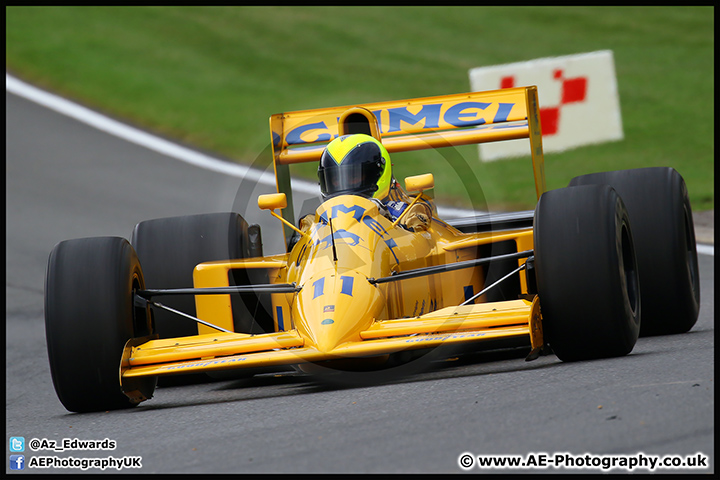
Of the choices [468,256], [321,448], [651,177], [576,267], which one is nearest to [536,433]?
[321,448]

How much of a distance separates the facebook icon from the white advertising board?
11388mm

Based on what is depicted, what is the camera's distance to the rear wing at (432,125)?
25.5 feet

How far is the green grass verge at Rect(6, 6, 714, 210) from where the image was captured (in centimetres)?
1711

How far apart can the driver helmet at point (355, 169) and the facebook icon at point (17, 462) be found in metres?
2.77

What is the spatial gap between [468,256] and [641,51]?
54.8ft

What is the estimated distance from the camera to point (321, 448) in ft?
13.2

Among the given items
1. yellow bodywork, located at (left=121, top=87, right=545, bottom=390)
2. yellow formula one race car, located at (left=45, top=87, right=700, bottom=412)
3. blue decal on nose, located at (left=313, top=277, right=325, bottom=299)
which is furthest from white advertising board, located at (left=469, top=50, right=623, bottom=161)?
blue decal on nose, located at (left=313, top=277, right=325, bottom=299)

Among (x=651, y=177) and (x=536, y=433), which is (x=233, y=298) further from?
(x=536, y=433)

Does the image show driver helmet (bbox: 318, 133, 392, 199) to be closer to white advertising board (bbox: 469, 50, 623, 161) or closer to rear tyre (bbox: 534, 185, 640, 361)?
rear tyre (bbox: 534, 185, 640, 361)

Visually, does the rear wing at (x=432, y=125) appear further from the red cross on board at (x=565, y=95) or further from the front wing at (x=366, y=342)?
the red cross on board at (x=565, y=95)

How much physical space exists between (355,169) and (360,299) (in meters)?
1.27

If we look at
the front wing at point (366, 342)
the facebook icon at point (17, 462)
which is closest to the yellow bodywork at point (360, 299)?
the front wing at point (366, 342)

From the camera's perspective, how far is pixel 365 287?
5.64m

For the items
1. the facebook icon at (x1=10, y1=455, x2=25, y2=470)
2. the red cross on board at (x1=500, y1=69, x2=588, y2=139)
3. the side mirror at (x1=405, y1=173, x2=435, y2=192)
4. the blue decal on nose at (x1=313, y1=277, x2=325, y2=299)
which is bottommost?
the facebook icon at (x1=10, y1=455, x2=25, y2=470)
